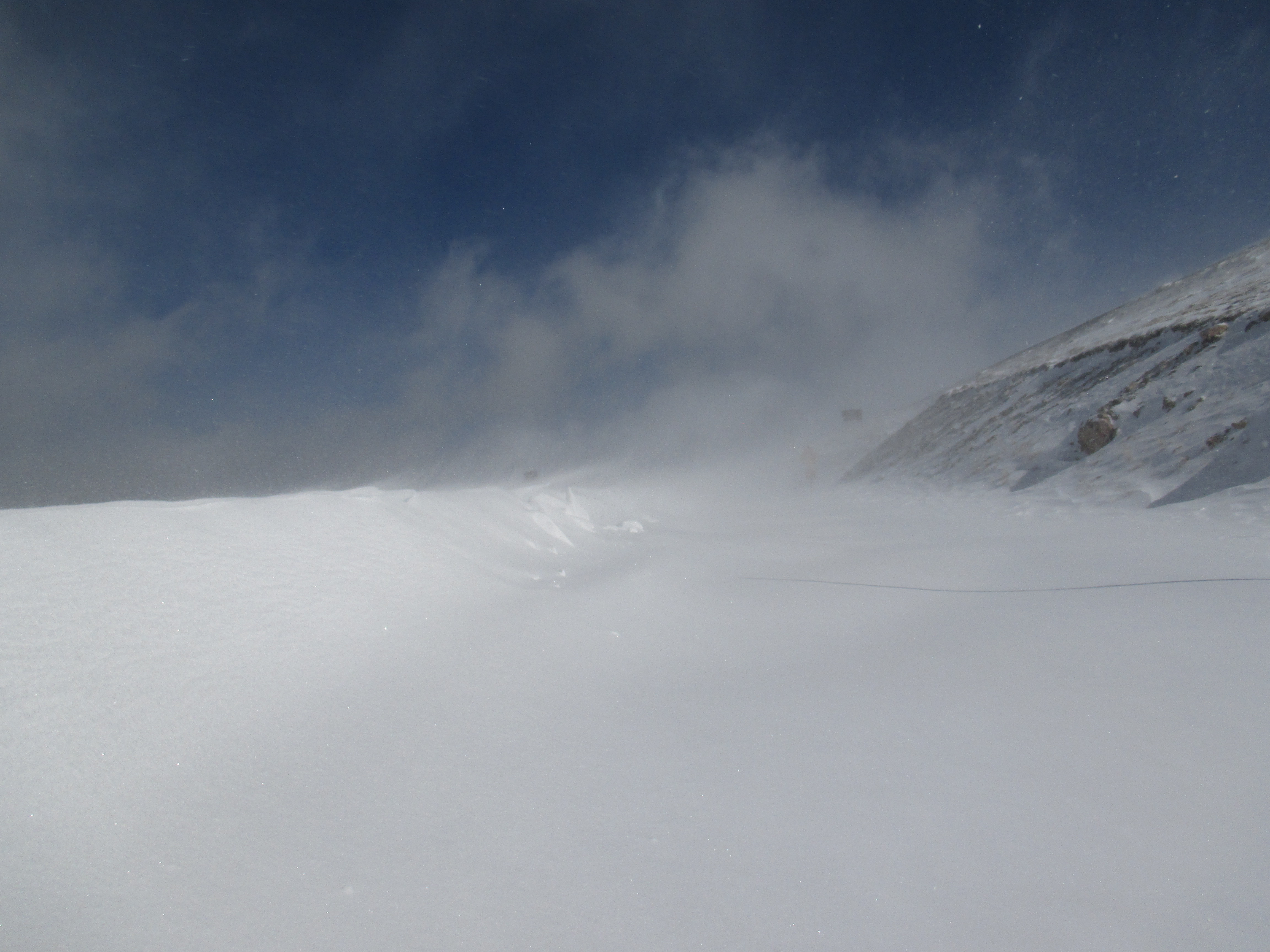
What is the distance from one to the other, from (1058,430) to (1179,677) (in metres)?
9.49

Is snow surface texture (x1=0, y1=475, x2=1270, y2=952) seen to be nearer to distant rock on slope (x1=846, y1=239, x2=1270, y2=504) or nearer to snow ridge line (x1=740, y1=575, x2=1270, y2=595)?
snow ridge line (x1=740, y1=575, x2=1270, y2=595)

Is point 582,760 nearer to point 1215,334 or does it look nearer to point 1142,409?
point 1142,409

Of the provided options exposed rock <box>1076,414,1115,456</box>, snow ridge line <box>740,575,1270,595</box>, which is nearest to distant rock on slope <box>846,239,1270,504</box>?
exposed rock <box>1076,414,1115,456</box>

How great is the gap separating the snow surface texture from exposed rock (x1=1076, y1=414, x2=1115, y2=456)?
19.4 feet

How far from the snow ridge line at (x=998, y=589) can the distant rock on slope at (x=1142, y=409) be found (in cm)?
326

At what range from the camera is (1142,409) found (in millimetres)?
8289

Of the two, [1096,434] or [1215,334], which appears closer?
[1096,434]

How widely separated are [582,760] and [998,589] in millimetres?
3118

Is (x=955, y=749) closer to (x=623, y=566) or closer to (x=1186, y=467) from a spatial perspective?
(x=623, y=566)

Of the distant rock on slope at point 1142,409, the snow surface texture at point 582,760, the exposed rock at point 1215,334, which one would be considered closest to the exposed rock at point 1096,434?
the distant rock on slope at point 1142,409

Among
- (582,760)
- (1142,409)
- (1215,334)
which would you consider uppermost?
(1215,334)

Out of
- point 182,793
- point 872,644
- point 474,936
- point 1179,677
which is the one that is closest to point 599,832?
point 474,936

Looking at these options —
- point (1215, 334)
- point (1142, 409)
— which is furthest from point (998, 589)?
point (1215, 334)

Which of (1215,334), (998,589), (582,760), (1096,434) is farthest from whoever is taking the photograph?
(1215,334)
